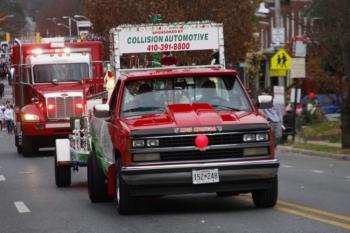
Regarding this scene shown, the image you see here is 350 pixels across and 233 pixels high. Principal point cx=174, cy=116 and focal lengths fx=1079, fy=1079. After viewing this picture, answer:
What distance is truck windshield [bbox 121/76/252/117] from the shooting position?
14.3 m

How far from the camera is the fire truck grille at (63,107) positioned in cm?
3025

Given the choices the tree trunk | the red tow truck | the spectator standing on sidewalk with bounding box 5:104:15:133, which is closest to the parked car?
the spectator standing on sidewalk with bounding box 5:104:15:133

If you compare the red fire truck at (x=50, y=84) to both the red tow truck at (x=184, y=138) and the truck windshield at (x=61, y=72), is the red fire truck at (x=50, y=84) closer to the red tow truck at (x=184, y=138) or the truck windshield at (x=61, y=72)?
the truck windshield at (x=61, y=72)

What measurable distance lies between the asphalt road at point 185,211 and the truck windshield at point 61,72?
10757 mm

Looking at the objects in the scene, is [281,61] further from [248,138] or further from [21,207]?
[248,138]

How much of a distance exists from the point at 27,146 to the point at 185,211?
17.9m

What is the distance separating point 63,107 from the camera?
99.9 feet

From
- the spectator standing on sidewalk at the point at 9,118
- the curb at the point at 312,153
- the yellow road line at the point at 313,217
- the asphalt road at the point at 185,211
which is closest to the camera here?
the yellow road line at the point at 313,217

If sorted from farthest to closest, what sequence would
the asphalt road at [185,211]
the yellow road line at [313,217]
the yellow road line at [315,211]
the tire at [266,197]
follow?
the tire at [266,197]
the yellow road line at [315,211]
the asphalt road at [185,211]
the yellow road line at [313,217]

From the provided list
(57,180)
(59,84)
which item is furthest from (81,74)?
(57,180)

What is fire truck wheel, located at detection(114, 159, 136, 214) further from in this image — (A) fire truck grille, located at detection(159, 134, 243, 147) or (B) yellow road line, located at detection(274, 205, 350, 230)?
(B) yellow road line, located at detection(274, 205, 350, 230)

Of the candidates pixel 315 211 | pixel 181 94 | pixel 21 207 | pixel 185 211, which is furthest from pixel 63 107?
Answer: pixel 315 211

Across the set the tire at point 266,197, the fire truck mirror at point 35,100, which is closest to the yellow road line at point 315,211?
the tire at point 266,197

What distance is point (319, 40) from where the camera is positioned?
3088 cm
